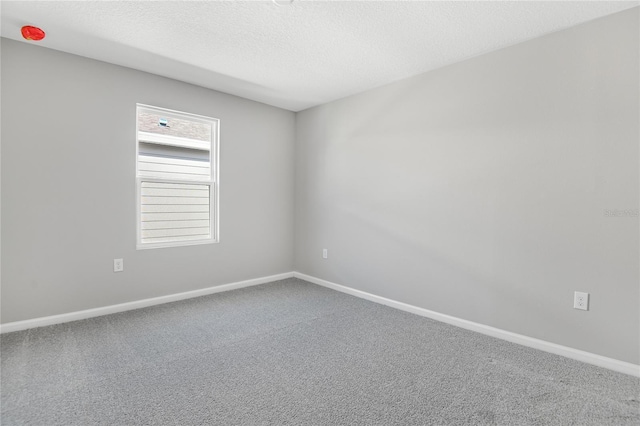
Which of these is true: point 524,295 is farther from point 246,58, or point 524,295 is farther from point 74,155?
point 74,155

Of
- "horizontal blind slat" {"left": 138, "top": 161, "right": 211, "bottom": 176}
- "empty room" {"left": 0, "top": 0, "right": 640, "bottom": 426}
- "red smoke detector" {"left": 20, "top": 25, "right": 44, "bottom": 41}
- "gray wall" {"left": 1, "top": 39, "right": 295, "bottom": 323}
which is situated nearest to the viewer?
"empty room" {"left": 0, "top": 0, "right": 640, "bottom": 426}

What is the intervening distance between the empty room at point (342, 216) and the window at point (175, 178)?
0.02 meters

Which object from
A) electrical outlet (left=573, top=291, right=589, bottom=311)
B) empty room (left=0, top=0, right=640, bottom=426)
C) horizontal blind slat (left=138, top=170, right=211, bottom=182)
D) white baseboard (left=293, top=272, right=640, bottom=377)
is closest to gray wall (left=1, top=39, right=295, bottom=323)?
empty room (left=0, top=0, right=640, bottom=426)

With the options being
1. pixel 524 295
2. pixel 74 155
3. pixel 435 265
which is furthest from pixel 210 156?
pixel 524 295

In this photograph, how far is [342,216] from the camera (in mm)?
3855

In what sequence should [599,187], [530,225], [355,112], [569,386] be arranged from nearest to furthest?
[569,386], [599,187], [530,225], [355,112]

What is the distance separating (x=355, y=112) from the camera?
367 centimetres

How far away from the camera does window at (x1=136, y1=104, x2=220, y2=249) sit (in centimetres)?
320

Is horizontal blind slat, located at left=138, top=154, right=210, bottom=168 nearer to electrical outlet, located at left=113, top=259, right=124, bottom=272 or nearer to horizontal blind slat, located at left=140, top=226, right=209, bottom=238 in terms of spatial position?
horizontal blind slat, located at left=140, top=226, right=209, bottom=238

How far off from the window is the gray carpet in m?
0.93

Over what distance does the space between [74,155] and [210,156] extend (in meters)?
1.29

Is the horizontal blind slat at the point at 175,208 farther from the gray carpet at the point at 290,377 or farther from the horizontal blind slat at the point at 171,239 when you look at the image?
the gray carpet at the point at 290,377

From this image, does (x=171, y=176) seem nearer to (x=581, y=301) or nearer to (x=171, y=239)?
(x=171, y=239)

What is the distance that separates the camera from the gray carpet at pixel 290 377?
5.28ft
